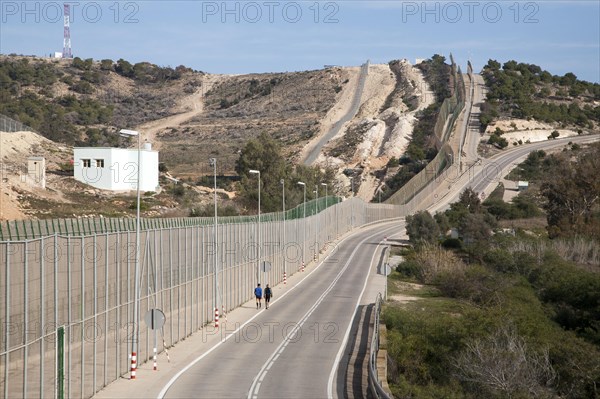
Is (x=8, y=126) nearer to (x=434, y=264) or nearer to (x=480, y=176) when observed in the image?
(x=434, y=264)

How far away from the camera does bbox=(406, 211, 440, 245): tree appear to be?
3344 inches

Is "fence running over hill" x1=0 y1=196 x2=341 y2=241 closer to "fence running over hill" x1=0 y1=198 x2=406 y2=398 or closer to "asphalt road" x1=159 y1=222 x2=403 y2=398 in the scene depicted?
"fence running over hill" x1=0 y1=198 x2=406 y2=398

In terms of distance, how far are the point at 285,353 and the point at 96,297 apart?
9.43 m

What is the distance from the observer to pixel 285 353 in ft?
105

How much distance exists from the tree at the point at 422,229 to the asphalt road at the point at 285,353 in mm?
27577

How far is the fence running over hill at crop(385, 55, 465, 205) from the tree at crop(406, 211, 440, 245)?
31.5m

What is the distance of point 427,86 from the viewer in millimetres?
191375

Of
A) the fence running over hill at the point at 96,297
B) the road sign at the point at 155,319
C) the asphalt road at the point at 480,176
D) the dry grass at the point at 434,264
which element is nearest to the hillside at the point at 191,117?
the asphalt road at the point at 480,176

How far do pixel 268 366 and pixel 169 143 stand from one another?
13107 centimetres

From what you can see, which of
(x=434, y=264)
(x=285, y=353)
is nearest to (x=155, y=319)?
(x=285, y=353)

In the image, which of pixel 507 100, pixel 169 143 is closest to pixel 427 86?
pixel 507 100

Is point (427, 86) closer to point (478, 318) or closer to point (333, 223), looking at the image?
point (333, 223)

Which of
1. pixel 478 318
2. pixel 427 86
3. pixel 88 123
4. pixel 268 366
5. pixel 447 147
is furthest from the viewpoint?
pixel 427 86

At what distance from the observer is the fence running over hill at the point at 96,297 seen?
18.7m
